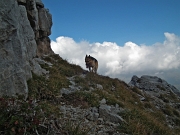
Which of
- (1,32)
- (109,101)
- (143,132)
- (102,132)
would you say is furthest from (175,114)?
(1,32)

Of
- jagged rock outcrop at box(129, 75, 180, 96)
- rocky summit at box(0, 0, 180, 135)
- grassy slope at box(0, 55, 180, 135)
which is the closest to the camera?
→ grassy slope at box(0, 55, 180, 135)

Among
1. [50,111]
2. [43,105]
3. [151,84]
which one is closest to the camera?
[43,105]

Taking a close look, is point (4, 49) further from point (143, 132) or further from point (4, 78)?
point (143, 132)

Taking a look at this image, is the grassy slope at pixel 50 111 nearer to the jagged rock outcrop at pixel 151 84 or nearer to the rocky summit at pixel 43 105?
the rocky summit at pixel 43 105

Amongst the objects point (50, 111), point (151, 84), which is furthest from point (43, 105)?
point (151, 84)

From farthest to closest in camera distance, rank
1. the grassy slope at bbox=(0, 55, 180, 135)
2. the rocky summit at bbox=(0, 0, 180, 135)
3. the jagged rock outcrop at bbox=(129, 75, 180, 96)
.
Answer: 1. the jagged rock outcrop at bbox=(129, 75, 180, 96)
2. the rocky summit at bbox=(0, 0, 180, 135)
3. the grassy slope at bbox=(0, 55, 180, 135)

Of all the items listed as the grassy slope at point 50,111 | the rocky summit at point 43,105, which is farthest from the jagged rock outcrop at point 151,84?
the rocky summit at point 43,105

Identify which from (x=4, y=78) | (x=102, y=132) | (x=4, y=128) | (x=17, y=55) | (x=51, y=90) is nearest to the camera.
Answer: (x=4, y=128)

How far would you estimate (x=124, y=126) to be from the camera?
691 centimetres

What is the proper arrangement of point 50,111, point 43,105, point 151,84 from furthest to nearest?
point 151,84 → point 50,111 → point 43,105

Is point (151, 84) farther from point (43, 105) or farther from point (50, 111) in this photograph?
point (43, 105)

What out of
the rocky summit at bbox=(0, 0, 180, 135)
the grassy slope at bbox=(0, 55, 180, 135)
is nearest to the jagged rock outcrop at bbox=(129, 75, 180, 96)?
the grassy slope at bbox=(0, 55, 180, 135)

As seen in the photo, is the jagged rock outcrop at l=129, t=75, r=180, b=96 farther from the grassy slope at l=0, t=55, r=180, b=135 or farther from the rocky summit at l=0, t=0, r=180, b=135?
the rocky summit at l=0, t=0, r=180, b=135

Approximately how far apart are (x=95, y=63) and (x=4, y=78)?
1299cm
